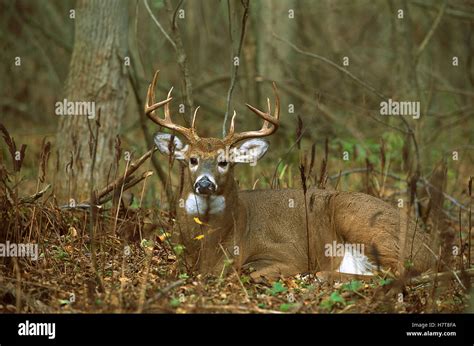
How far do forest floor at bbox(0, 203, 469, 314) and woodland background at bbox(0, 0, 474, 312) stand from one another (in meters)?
0.03

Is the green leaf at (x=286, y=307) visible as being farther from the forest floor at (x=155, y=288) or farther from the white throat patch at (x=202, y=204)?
the white throat patch at (x=202, y=204)

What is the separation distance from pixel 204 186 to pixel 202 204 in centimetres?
35

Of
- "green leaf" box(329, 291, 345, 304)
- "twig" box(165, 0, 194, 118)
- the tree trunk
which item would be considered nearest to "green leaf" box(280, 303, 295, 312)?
"green leaf" box(329, 291, 345, 304)

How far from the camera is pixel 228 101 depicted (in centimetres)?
879

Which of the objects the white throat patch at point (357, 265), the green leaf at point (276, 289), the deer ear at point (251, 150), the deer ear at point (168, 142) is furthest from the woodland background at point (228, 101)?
the white throat patch at point (357, 265)

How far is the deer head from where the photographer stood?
23.9 ft

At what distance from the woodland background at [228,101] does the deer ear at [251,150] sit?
1.44 feet

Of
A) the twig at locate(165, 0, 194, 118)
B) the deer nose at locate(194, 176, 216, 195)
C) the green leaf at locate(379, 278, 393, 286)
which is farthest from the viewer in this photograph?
the twig at locate(165, 0, 194, 118)

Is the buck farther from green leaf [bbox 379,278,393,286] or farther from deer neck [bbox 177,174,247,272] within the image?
green leaf [bbox 379,278,393,286]

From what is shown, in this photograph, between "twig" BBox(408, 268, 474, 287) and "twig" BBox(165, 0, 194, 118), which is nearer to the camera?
"twig" BBox(408, 268, 474, 287)

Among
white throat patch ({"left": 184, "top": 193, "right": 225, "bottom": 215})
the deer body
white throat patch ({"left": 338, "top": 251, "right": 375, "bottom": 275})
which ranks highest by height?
white throat patch ({"left": 184, "top": 193, "right": 225, "bottom": 215})

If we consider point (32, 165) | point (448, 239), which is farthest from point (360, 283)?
point (32, 165)

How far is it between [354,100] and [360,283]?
9.25 meters

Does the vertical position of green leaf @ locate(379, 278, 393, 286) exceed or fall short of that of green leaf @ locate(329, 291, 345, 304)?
it exceeds it
